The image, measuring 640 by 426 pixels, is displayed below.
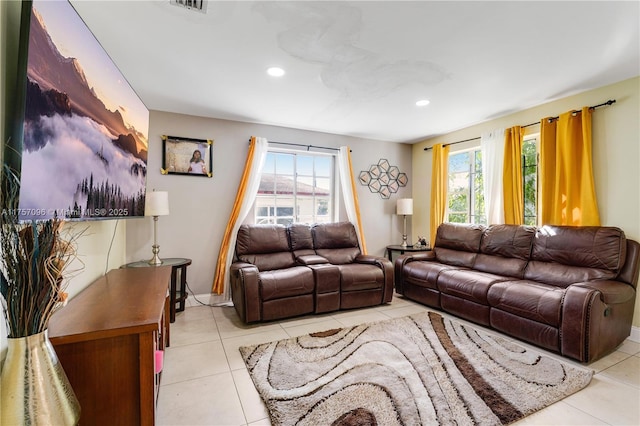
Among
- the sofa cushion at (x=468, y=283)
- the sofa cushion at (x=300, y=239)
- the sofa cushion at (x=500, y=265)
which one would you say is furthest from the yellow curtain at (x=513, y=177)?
the sofa cushion at (x=300, y=239)

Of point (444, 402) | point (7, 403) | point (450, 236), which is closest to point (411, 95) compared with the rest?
point (450, 236)

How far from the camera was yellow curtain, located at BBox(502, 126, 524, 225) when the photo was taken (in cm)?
347

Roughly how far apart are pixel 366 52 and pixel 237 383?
2.60 m

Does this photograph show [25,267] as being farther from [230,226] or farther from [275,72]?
[230,226]

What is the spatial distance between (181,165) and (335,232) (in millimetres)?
2222

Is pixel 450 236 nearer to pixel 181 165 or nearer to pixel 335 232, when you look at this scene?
pixel 335 232

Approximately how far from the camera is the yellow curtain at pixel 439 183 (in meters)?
4.48

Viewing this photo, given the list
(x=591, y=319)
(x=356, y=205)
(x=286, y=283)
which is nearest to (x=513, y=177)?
(x=591, y=319)

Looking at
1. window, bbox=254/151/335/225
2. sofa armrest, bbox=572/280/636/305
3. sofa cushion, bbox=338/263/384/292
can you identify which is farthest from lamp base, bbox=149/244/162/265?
sofa armrest, bbox=572/280/636/305

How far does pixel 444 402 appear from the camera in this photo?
1.74 metres

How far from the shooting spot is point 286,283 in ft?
10.0

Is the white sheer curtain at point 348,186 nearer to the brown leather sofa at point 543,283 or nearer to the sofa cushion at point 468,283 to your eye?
the brown leather sofa at point 543,283

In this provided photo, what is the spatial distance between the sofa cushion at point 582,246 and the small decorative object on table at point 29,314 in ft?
12.3

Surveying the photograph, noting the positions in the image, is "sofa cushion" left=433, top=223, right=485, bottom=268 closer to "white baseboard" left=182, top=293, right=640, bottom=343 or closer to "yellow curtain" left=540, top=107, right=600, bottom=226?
"yellow curtain" left=540, top=107, right=600, bottom=226
